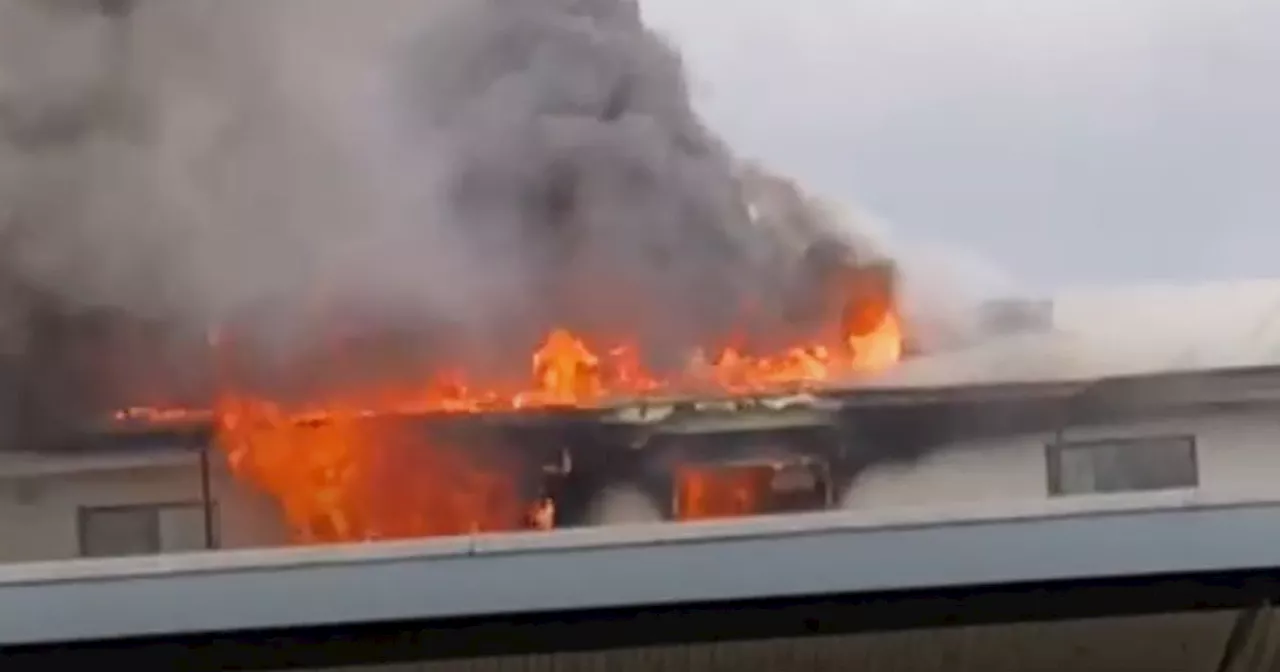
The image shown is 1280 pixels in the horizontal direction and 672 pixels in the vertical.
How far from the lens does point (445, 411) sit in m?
1.45

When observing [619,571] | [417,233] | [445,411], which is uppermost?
[417,233]

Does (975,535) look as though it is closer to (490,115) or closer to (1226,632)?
(1226,632)

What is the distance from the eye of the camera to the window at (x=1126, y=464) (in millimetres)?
1261

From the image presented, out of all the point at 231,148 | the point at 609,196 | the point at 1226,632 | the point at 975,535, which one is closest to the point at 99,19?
the point at 231,148

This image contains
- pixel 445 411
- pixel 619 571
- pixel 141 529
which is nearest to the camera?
pixel 619 571

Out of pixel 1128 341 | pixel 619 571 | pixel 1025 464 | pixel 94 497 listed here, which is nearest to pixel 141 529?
pixel 94 497

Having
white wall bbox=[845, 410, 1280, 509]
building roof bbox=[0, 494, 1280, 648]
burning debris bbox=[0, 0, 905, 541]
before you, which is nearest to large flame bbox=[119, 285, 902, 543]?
burning debris bbox=[0, 0, 905, 541]

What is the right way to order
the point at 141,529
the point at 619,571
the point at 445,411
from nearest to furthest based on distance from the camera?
the point at 619,571, the point at 141,529, the point at 445,411

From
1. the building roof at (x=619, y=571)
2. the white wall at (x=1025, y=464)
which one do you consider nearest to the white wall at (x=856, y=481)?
the white wall at (x=1025, y=464)

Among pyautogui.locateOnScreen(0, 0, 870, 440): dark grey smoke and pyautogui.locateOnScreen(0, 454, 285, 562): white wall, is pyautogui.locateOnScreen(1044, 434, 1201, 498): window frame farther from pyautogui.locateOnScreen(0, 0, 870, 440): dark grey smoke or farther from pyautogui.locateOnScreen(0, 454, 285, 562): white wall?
pyautogui.locateOnScreen(0, 454, 285, 562): white wall

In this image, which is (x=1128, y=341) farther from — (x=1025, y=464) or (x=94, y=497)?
(x=94, y=497)

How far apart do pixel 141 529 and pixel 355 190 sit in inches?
14.6

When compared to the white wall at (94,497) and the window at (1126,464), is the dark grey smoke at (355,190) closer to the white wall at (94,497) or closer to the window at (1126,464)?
the white wall at (94,497)

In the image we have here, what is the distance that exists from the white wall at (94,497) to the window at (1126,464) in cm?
59
